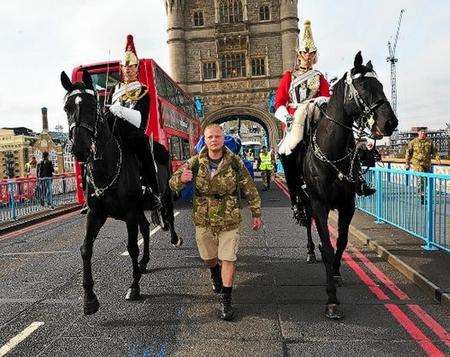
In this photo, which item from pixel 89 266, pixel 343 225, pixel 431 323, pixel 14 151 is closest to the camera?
pixel 431 323

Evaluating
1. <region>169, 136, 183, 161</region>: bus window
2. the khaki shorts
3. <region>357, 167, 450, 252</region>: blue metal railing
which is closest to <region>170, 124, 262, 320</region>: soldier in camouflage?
the khaki shorts

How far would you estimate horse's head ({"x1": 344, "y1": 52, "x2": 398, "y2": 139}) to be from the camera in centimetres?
420

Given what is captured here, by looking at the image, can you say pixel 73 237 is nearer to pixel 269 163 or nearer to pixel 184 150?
Result: pixel 184 150

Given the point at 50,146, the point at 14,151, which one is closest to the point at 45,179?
the point at 50,146

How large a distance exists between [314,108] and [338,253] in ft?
6.04

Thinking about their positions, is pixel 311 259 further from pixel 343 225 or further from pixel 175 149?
pixel 175 149

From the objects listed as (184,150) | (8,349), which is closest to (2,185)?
(184,150)

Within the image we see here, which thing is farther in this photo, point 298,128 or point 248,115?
point 248,115

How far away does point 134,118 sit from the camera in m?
5.61

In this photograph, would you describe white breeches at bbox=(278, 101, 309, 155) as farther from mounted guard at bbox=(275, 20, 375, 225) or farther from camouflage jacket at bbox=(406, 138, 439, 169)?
camouflage jacket at bbox=(406, 138, 439, 169)

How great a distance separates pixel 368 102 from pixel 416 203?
13.2 feet

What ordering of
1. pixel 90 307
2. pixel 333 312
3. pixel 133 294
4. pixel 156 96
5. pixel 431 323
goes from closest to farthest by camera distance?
1. pixel 431 323
2. pixel 333 312
3. pixel 90 307
4. pixel 133 294
5. pixel 156 96

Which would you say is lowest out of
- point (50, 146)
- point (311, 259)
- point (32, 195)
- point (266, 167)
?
point (311, 259)

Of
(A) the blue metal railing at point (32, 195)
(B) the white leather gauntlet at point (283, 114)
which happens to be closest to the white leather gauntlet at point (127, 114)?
(B) the white leather gauntlet at point (283, 114)
